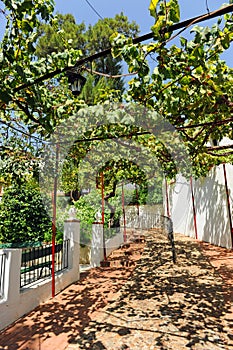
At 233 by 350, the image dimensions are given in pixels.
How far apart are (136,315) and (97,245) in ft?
13.7

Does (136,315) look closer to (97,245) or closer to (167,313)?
(167,313)

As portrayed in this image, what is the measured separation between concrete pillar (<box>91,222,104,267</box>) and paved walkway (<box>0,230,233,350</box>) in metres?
1.20

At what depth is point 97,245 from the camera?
8.06 meters

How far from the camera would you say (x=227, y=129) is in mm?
5367

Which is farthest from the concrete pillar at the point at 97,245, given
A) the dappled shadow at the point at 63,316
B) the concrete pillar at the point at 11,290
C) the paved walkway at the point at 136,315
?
the concrete pillar at the point at 11,290

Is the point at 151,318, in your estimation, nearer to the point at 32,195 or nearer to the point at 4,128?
the point at 4,128

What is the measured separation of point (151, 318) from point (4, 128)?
5740mm

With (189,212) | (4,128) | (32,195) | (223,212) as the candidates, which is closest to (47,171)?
(4,128)

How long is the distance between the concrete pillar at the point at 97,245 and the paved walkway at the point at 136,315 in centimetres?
120

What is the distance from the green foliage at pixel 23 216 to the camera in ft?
32.7

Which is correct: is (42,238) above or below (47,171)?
below

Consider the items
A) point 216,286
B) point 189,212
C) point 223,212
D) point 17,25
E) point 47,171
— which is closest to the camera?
point 17,25

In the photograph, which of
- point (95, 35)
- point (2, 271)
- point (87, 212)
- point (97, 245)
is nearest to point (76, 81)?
point (2, 271)

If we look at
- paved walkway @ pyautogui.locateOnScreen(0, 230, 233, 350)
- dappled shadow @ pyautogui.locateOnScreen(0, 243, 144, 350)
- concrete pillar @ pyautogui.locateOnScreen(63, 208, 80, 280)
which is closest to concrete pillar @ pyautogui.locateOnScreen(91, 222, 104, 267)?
paved walkway @ pyautogui.locateOnScreen(0, 230, 233, 350)
